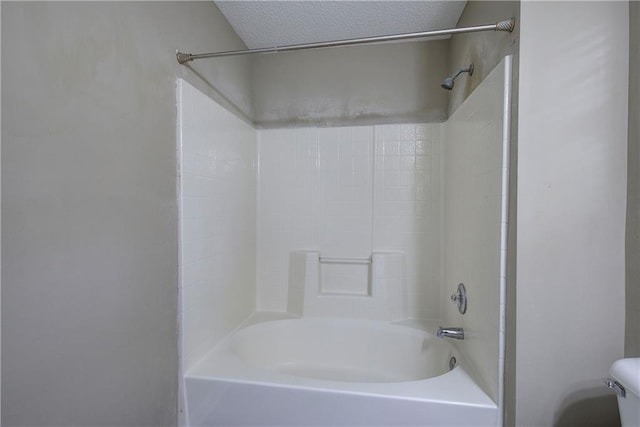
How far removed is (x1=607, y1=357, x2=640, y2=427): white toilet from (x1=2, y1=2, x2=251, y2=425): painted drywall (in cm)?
149

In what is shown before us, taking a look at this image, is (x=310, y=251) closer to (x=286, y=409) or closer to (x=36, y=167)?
(x=286, y=409)

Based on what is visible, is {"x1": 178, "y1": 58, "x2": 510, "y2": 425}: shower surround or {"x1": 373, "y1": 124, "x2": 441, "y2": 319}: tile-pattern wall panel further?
{"x1": 373, "y1": 124, "x2": 441, "y2": 319}: tile-pattern wall panel

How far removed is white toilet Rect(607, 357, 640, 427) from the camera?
2.42 feet

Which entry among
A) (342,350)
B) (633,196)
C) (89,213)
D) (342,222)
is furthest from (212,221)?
(633,196)

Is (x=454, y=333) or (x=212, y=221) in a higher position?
(x=212, y=221)

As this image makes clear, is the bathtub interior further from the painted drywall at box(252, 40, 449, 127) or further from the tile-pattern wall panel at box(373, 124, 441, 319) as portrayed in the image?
the painted drywall at box(252, 40, 449, 127)

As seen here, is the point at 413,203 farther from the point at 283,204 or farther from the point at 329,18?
the point at 329,18

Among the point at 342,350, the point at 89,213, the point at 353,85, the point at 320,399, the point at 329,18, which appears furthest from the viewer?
the point at 353,85

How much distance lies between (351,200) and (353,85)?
2.74ft

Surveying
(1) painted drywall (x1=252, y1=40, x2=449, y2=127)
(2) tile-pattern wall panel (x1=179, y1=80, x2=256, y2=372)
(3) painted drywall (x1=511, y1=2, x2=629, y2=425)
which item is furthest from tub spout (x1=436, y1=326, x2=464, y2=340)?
(1) painted drywall (x1=252, y1=40, x2=449, y2=127)

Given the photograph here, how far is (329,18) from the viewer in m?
1.68

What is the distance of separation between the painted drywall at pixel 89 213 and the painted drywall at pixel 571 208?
1.35 m

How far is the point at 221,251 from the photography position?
5.34ft

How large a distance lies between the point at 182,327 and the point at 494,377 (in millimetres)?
1321
